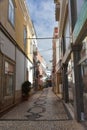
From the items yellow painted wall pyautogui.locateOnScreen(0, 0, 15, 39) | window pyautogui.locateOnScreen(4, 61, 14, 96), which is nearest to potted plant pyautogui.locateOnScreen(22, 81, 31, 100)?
window pyautogui.locateOnScreen(4, 61, 14, 96)

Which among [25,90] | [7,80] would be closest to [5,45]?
[7,80]

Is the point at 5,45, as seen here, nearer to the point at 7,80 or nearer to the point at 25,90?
the point at 7,80

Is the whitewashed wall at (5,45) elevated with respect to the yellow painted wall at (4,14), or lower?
lower

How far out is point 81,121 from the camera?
7.30 meters

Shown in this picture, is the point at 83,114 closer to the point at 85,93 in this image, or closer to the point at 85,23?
the point at 85,93

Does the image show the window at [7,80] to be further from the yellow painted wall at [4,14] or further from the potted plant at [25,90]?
the potted plant at [25,90]

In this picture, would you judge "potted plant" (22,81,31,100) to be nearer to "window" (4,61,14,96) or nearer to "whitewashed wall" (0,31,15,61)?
"window" (4,61,14,96)

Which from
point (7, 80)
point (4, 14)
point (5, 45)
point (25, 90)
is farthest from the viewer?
point (25, 90)

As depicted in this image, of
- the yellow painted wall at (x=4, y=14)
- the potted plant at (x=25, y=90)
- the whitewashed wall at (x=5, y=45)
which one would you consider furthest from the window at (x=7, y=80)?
the potted plant at (x=25, y=90)

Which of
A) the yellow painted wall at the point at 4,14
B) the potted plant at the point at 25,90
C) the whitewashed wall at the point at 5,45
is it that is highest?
the yellow painted wall at the point at 4,14

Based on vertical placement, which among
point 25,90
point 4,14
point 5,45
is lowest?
point 25,90

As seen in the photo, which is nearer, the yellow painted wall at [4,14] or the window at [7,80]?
the yellow painted wall at [4,14]

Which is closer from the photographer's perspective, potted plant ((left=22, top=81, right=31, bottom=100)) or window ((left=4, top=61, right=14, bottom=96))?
window ((left=4, top=61, right=14, bottom=96))

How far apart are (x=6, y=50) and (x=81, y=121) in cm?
549
